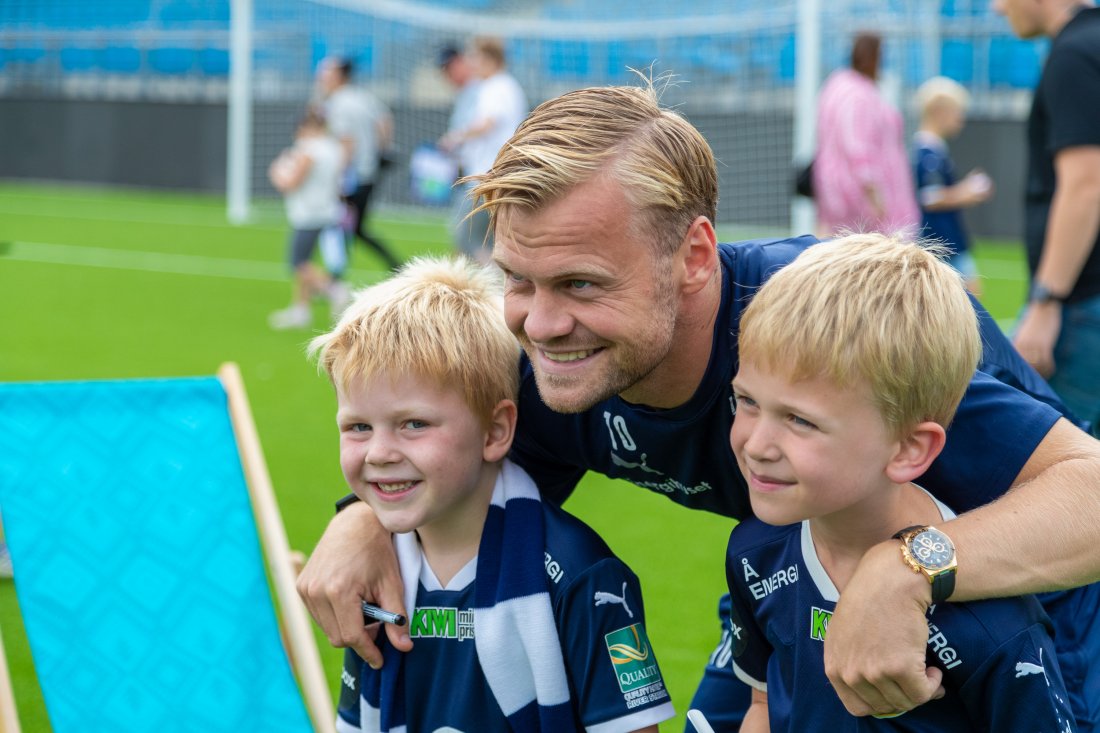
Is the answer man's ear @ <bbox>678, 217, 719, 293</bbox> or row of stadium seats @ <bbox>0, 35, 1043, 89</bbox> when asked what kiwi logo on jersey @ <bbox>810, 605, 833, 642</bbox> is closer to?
man's ear @ <bbox>678, 217, 719, 293</bbox>

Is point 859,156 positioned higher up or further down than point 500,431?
higher up

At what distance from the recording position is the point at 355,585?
2.47 meters

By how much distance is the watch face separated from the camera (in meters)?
1.91

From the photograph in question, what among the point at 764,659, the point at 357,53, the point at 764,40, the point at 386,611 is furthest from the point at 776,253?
the point at 357,53

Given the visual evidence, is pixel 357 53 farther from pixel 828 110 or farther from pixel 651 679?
pixel 651 679

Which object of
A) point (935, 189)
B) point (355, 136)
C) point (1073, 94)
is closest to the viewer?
point (1073, 94)

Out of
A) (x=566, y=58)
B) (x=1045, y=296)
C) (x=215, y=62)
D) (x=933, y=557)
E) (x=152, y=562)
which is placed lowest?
(x=152, y=562)

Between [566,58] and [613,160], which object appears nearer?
[613,160]

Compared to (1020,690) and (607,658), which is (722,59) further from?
(1020,690)

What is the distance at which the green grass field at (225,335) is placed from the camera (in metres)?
4.34

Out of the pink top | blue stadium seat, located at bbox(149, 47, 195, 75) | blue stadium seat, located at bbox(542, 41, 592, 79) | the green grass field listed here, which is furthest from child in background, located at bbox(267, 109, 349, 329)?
blue stadium seat, located at bbox(149, 47, 195, 75)

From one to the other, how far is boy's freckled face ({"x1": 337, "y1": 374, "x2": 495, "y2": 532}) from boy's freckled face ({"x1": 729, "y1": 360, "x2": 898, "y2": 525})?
64 centimetres

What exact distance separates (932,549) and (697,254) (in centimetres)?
68

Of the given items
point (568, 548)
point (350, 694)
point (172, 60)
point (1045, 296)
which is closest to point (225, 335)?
point (1045, 296)
